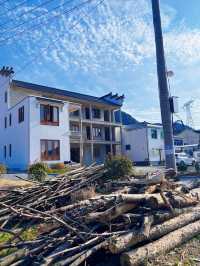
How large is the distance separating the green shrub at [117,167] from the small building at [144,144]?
29.9 m

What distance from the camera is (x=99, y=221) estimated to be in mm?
5387

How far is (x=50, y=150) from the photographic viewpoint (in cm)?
2902

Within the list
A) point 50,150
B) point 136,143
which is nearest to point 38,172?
point 50,150

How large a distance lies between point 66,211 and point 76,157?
3290 cm

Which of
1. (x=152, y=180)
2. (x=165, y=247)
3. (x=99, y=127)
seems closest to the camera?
(x=165, y=247)

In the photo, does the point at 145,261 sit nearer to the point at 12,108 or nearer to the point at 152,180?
the point at 152,180

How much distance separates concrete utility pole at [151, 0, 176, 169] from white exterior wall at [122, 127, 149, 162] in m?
31.5

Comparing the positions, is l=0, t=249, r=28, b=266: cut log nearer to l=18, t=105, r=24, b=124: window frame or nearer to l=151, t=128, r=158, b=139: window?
l=18, t=105, r=24, b=124: window frame

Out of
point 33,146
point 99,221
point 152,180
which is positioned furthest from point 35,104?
point 99,221

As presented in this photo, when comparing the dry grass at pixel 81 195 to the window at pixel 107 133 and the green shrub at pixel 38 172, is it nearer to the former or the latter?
the green shrub at pixel 38 172

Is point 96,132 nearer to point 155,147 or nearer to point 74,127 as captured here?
point 74,127

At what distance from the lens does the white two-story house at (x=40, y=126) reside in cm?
2797

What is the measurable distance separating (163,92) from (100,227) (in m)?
7.49

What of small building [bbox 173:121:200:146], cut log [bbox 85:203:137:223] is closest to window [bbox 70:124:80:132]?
small building [bbox 173:121:200:146]
